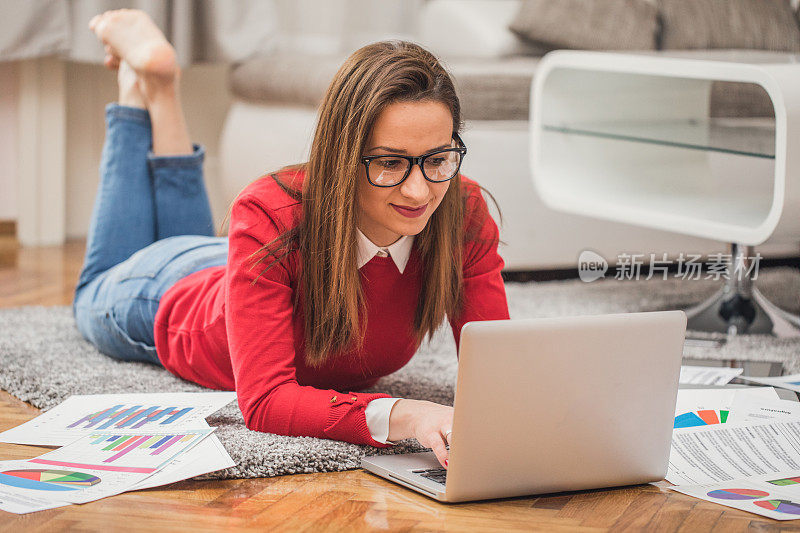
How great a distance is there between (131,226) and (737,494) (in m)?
1.14

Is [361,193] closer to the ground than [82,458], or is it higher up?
higher up

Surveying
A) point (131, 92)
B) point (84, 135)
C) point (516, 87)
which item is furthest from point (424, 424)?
point (84, 135)

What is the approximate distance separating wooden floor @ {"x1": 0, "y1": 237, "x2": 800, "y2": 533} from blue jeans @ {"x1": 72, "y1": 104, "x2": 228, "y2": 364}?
59 centimetres

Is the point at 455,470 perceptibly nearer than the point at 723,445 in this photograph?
Yes

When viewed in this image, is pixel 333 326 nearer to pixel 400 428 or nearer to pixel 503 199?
pixel 400 428

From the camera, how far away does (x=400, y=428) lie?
113 centimetres

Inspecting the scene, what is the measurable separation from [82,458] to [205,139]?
2.06 meters

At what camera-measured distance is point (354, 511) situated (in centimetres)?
102

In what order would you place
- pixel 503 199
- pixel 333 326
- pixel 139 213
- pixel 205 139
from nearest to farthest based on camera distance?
pixel 333 326, pixel 139 213, pixel 503 199, pixel 205 139

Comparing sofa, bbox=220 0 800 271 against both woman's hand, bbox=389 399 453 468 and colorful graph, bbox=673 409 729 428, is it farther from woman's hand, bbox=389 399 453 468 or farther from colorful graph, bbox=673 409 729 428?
woman's hand, bbox=389 399 453 468

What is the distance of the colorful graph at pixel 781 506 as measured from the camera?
1021mm

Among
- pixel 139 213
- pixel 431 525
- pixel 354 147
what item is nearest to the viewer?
pixel 431 525

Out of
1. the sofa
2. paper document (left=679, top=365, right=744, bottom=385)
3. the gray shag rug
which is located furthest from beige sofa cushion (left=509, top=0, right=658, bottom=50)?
paper document (left=679, top=365, right=744, bottom=385)

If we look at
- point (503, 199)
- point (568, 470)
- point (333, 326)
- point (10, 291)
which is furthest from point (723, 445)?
point (10, 291)
